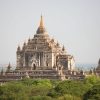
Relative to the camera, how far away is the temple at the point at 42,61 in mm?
125188

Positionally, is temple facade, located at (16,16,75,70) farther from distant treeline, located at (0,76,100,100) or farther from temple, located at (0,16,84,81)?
distant treeline, located at (0,76,100,100)

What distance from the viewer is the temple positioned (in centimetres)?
12519

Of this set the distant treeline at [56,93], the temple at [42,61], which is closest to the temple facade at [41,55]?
the temple at [42,61]

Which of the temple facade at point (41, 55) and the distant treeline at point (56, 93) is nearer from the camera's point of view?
the distant treeline at point (56, 93)

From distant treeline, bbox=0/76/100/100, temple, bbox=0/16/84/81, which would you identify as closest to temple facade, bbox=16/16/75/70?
temple, bbox=0/16/84/81

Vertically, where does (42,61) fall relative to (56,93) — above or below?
above

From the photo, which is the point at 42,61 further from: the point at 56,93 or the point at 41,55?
the point at 56,93

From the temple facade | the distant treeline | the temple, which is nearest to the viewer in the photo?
the distant treeline

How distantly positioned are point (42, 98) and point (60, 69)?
5850cm

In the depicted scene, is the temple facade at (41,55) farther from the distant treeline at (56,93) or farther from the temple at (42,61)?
the distant treeline at (56,93)

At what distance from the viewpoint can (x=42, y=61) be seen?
131 m

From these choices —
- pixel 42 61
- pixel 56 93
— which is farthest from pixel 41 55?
pixel 56 93

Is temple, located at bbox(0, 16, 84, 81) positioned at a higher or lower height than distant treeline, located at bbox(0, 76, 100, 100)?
higher

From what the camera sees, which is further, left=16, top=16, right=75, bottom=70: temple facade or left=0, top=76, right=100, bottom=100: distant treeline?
left=16, top=16, right=75, bottom=70: temple facade
